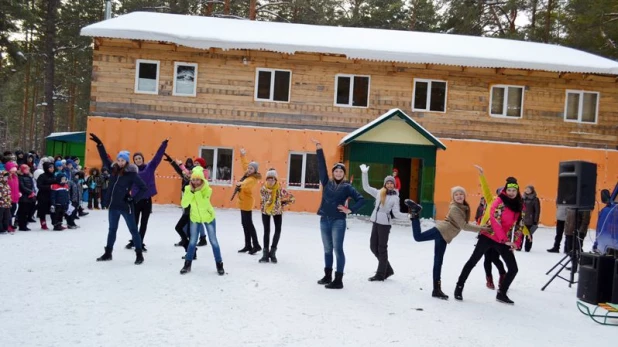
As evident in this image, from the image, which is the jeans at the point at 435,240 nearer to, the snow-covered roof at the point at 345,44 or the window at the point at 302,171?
the window at the point at 302,171

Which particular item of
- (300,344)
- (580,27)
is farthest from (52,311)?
(580,27)

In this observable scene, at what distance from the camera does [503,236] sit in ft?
23.3

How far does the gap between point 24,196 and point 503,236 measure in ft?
33.4

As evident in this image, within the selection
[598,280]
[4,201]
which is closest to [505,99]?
[598,280]

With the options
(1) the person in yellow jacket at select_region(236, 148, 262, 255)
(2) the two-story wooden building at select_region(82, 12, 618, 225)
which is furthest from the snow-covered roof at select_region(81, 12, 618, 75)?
(1) the person in yellow jacket at select_region(236, 148, 262, 255)

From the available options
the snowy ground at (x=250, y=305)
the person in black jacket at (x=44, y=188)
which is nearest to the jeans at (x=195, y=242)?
the snowy ground at (x=250, y=305)

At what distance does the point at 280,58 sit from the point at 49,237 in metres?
10.7

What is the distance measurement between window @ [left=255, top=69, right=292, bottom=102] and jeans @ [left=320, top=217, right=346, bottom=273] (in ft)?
38.5

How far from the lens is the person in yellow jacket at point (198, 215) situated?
775 cm

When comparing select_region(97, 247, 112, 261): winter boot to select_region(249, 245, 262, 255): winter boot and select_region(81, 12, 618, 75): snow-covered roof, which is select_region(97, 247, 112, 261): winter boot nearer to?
select_region(249, 245, 262, 255): winter boot

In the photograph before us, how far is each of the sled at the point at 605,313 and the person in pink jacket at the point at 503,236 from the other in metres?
1.02

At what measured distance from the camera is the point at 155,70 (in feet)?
60.0

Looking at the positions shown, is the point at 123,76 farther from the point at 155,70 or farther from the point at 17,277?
the point at 17,277

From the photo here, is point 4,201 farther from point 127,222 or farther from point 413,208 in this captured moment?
point 413,208
